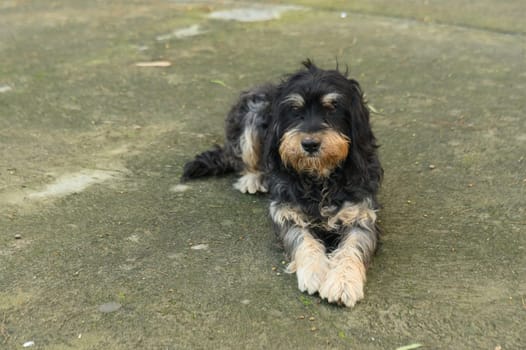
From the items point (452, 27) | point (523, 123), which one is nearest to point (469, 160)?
point (523, 123)

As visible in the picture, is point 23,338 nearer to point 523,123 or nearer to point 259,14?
point 523,123

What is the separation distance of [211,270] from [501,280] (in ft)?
5.53

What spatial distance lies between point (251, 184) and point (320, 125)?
1.16m

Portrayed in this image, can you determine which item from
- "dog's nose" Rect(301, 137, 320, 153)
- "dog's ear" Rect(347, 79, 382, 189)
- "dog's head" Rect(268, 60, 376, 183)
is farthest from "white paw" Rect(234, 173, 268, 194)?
"dog's nose" Rect(301, 137, 320, 153)

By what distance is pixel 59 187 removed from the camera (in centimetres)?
506

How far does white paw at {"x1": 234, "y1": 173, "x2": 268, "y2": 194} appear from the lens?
5.10 m

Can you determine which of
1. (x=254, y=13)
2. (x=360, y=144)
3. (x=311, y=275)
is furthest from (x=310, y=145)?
(x=254, y=13)

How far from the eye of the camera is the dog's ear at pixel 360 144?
14.0 feet

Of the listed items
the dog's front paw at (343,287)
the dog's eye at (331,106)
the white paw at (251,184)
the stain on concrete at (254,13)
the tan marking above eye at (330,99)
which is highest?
the tan marking above eye at (330,99)

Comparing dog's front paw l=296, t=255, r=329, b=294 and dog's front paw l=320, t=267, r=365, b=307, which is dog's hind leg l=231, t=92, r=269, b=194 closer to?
dog's front paw l=296, t=255, r=329, b=294

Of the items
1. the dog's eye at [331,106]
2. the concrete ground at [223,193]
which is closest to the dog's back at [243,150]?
the concrete ground at [223,193]

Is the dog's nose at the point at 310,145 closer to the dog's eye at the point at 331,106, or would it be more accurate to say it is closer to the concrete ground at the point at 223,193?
the dog's eye at the point at 331,106

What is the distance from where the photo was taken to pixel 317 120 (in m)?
4.14

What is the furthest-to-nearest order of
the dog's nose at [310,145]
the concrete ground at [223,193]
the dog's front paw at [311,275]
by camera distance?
the dog's nose at [310,145]
the dog's front paw at [311,275]
the concrete ground at [223,193]
